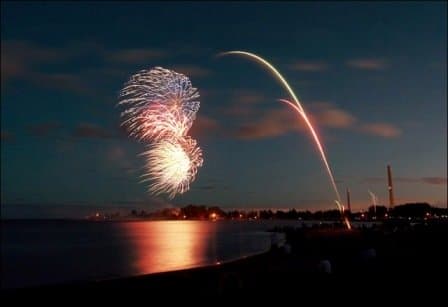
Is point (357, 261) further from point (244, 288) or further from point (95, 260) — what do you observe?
point (95, 260)

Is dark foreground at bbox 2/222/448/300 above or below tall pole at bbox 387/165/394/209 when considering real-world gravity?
below

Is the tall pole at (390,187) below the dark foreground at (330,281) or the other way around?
the other way around

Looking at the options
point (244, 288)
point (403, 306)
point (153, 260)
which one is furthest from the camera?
point (153, 260)

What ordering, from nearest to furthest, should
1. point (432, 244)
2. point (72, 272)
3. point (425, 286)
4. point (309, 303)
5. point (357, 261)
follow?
point (309, 303)
point (425, 286)
point (357, 261)
point (432, 244)
point (72, 272)

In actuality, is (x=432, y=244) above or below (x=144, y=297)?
above

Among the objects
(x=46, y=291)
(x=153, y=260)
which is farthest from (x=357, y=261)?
(x=153, y=260)

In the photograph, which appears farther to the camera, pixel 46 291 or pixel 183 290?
pixel 46 291

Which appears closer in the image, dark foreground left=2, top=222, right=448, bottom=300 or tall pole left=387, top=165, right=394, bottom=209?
dark foreground left=2, top=222, right=448, bottom=300

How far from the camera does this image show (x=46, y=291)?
2877 cm

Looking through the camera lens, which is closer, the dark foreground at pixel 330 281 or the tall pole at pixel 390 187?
the dark foreground at pixel 330 281

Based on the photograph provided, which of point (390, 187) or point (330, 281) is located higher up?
point (390, 187)

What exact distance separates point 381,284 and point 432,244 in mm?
14428

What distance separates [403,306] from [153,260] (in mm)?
50457

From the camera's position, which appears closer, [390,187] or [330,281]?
[330,281]
